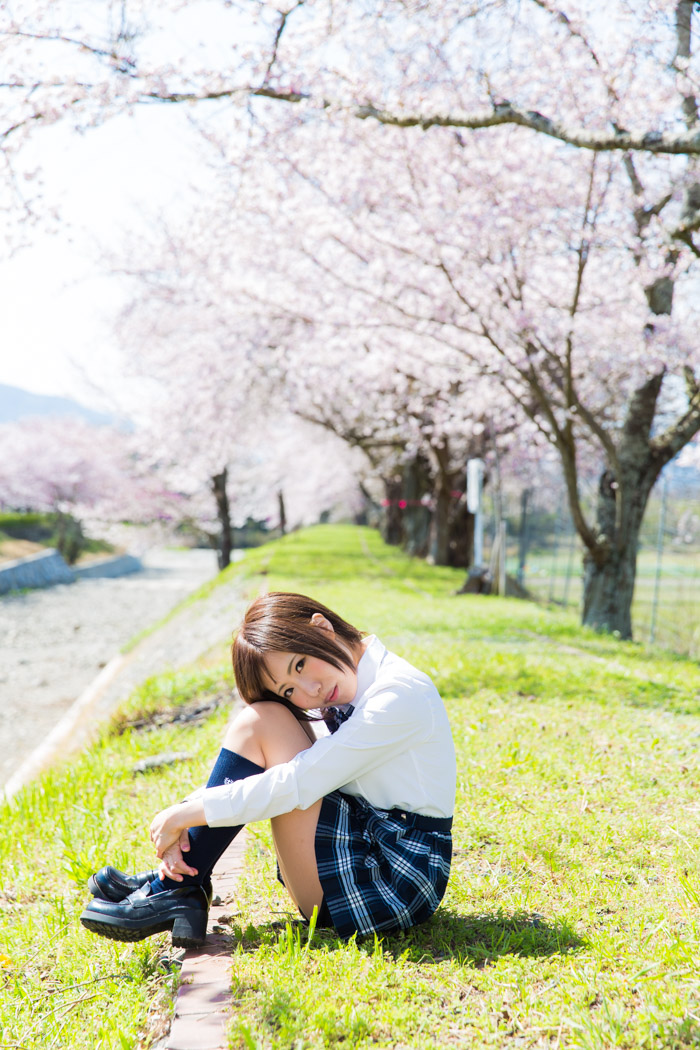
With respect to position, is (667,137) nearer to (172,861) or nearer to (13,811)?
(172,861)

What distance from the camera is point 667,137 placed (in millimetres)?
4016

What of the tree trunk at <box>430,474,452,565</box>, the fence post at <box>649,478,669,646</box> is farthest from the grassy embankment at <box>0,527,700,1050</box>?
the tree trunk at <box>430,474,452,565</box>

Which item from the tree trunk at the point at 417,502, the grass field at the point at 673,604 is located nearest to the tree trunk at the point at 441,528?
the tree trunk at the point at 417,502

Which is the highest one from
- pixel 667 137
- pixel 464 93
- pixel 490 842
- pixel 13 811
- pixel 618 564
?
pixel 464 93

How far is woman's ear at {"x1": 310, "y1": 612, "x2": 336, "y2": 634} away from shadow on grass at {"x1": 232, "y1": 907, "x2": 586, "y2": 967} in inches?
33.8

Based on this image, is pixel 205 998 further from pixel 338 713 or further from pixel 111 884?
pixel 338 713

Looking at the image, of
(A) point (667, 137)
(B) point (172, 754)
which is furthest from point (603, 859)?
(A) point (667, 137)

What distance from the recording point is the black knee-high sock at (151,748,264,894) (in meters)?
2.23

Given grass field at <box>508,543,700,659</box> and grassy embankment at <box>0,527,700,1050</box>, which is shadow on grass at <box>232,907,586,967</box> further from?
grass field at <box>508,543,700,659</box>

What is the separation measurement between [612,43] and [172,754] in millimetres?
6506

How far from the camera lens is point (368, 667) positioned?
2.42 meters

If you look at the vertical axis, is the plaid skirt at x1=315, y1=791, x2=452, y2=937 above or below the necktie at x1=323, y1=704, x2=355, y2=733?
below

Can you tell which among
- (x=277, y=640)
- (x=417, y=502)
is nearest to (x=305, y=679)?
(x=277, y=640)

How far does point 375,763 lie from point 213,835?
514 millimetres
